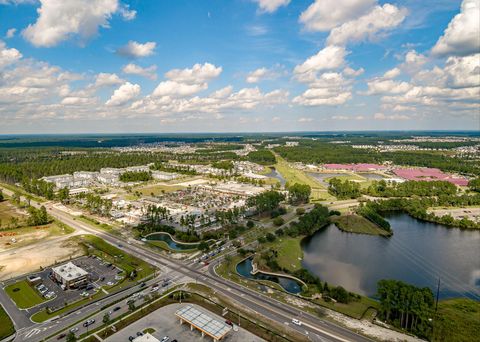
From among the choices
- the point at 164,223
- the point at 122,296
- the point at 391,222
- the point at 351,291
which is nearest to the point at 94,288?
the point at 122,296

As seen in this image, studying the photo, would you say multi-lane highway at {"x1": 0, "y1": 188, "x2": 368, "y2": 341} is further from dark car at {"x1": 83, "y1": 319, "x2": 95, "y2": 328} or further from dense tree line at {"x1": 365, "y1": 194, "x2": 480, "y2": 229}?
dense tree line at {"x1": 365, "y1": 194, "x2": 480, "y2": 229}

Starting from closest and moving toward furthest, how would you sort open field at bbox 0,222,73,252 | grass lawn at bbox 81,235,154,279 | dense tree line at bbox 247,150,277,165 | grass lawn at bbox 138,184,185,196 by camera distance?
grass lawn at bbox 81,235,154,279
open field at bbox 0,222,73,252
grass lawn at bbox 138,184,185,196
dense tree line at bbox 247,150,277,165

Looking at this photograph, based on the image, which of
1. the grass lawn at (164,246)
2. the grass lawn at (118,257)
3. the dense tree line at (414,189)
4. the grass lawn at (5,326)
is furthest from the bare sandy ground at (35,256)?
the dense tree line at (414,189)

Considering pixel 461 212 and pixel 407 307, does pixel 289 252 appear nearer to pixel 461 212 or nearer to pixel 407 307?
pixel 407 307

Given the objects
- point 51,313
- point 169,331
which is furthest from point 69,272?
point 169,331

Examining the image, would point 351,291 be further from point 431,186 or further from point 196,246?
point 431,186

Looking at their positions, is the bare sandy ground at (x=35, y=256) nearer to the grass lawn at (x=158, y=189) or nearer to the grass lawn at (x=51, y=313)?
the grass lawn at (x=51, y=313)

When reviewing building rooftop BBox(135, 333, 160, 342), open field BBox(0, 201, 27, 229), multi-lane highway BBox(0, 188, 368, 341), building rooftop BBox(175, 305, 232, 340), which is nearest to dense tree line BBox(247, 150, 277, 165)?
open field BBox(0, 201, 27, 229)
